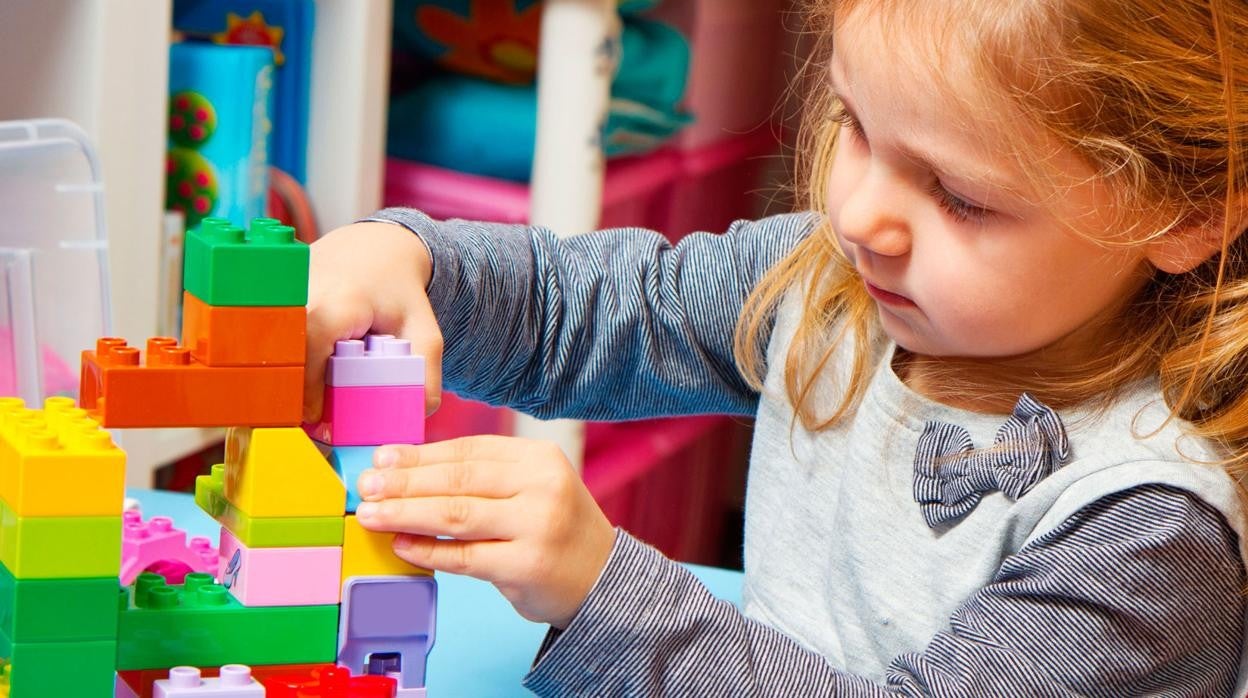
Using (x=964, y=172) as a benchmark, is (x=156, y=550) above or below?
below

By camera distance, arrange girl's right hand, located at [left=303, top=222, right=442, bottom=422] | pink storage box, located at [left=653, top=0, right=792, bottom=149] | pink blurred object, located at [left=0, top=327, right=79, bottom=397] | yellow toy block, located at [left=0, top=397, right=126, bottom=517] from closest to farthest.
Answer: yellow toy block, located at [left=0, top=397, right=126, bottom=517], girl's right hand, located at [left=303, top=222, right=442, bottom=422], pink blurred object, located at [left=0, top=327, right=79, bottom=397], pink storage box, located at [left=653, top=0, right=792, bottom=149]

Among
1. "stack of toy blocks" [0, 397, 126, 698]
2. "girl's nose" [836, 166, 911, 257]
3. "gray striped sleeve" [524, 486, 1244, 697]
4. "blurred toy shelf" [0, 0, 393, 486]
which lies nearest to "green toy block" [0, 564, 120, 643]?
"stack of toy blocks" [0, 397, 126, 698]

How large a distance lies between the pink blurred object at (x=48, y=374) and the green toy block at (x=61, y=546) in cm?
35

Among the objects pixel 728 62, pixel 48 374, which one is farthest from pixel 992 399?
pixel 728 62

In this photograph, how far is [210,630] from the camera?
1.35 feet

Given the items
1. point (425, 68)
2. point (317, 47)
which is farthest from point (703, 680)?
point (425, 68)

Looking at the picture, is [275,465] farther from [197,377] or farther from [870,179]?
[870,179]

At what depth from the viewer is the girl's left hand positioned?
0.43 meters

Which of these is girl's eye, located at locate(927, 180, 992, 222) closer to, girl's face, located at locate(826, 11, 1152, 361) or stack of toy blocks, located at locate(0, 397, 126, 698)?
girl's face, located at locate(826, 11, 1152, 361)

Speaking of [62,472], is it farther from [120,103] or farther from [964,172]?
[120,103]

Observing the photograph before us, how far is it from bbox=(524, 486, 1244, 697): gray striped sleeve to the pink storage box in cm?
92

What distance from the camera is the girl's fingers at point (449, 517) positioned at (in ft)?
1.37

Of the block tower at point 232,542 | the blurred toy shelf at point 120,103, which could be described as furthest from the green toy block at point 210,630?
the blurred toy shelf at point 120,103

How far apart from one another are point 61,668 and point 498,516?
13 cm
